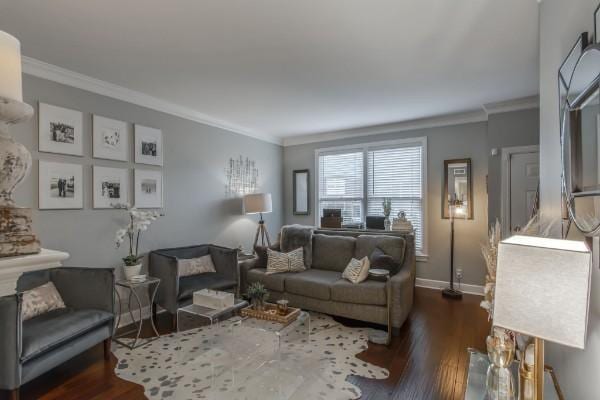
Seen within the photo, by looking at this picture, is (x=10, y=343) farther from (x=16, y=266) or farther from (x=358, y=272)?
(x=358, y=272)

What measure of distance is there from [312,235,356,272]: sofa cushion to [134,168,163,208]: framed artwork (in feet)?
6.94

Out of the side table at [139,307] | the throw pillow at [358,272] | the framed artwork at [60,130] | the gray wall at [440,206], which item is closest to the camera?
the framed artwork at [60,130]

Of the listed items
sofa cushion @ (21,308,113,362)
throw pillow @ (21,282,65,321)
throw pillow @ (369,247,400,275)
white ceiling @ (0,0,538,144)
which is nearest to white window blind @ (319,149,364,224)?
white ceiling @ (0,0,538,144)

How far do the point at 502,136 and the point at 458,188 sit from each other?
0.89m

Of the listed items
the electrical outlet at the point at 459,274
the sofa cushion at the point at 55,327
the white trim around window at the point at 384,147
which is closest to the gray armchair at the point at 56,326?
the sofa cushion at the point at 55,327

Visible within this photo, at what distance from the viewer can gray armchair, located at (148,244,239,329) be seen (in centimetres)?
315

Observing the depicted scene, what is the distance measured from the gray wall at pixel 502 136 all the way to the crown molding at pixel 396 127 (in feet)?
1.21

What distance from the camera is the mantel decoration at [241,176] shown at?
4.76 m

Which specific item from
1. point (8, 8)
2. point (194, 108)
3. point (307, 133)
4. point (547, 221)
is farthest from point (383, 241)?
point (8, 8)

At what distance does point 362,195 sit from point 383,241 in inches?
65.0

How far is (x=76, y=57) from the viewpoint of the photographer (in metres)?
2.62

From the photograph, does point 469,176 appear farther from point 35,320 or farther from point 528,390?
point 35,320

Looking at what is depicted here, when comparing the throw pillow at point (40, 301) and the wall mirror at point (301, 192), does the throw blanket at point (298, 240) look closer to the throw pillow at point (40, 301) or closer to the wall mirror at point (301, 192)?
the wall mirror at point (301, 192)

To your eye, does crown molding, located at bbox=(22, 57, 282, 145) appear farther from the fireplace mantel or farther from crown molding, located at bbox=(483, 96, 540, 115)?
crown molding, located at bbox=(483, 96, 540, 115)
